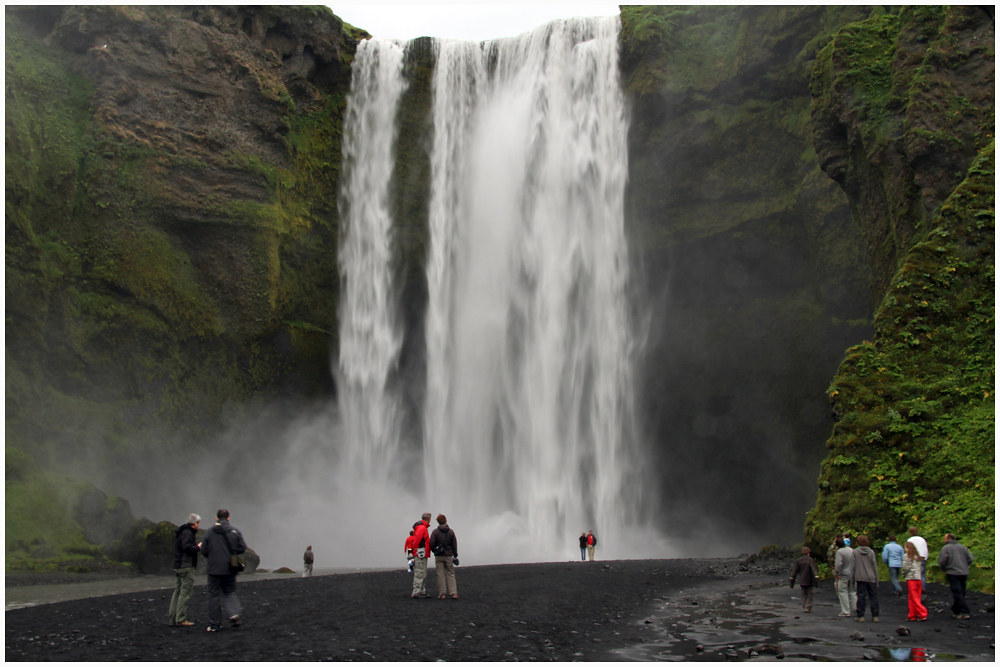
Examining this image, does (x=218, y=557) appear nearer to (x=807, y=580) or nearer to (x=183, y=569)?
(x=183, y=569)

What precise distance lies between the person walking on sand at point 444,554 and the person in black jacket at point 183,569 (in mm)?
3679

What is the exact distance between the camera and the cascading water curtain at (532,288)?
33.2m

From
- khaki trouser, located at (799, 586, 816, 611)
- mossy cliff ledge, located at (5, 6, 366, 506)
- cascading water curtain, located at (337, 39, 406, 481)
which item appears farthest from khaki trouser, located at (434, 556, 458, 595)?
cascading water curtain, located at (337, 39, 406, 481)

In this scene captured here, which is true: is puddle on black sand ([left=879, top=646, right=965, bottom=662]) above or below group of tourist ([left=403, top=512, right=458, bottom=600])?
below

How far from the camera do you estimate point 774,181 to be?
112 ft

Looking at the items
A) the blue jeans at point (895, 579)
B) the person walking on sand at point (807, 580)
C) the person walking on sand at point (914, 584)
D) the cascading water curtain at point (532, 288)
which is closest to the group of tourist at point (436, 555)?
the person walking on sand at point (807, 580)

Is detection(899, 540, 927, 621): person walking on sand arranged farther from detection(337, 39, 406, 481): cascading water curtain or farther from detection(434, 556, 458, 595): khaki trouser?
detection(337, 39, 406, 481): cascading water curtain

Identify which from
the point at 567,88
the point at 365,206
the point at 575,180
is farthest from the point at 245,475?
the point at 567,88

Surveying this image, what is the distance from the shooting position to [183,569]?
32.5 ft

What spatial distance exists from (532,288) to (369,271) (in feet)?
26.5

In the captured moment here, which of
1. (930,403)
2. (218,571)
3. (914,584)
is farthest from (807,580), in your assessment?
(218,571)

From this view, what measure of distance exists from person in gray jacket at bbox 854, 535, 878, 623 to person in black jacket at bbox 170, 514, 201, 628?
9.46 meters

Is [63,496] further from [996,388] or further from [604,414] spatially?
[996,388]

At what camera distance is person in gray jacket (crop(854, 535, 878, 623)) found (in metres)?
11.0
